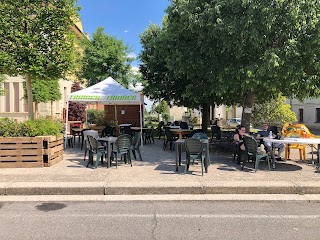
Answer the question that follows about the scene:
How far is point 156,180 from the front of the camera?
7.10 metres

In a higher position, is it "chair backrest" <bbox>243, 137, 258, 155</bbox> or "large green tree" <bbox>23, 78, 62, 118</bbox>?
"large green tree" <bbox>23, 78, 62, 118</bbox>

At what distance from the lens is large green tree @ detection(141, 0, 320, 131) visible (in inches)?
325

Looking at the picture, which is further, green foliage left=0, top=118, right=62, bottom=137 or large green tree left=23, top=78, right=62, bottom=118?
large green tree left=23, top=78, right=62, bottom=118

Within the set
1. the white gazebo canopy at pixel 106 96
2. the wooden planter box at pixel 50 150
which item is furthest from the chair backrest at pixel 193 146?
the white gazebo canopy at pixel 106 96

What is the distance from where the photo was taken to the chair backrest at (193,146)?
25.9 feet

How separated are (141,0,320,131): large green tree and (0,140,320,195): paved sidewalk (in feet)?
8.35

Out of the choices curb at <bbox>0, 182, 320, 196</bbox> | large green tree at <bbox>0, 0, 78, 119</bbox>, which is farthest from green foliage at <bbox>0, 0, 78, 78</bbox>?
curb at <bbox>0, 182, 320, 196</bbox>

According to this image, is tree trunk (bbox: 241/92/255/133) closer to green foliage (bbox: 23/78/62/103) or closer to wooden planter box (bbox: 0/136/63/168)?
wooden planter box (bbox: 0/136/63/168)

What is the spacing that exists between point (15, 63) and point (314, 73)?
8965 mm

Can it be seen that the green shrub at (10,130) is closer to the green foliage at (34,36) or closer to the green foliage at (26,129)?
the green foliage at (26,129)

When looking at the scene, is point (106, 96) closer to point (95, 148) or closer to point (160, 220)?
point (95, 148)

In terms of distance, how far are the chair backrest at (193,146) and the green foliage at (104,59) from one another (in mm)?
20206

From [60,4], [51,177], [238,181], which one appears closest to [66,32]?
[60,4]

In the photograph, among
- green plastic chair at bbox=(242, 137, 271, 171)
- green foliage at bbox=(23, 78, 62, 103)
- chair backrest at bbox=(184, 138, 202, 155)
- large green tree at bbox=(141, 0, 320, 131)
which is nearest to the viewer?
chair backrest at bbox=(184, 138, 202, 155)
